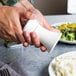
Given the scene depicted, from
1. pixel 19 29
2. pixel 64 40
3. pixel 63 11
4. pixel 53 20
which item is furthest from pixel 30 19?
pixel 63 11

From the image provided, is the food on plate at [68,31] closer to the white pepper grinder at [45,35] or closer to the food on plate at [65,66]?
the food on plate at [65,66]

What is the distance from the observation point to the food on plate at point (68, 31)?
0.97 metres

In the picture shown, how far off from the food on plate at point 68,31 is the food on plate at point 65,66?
202mm

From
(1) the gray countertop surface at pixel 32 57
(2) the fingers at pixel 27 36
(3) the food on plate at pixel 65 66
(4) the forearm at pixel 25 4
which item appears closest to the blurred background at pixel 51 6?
(4) the forearm at pixel 25 4

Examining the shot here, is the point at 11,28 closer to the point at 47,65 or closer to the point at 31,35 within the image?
the point at 31,35

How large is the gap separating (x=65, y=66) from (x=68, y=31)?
32cm

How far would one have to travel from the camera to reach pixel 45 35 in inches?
24.5

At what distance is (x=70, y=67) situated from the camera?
707 millimetres

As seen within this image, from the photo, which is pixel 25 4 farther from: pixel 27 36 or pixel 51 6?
pixel 51 6

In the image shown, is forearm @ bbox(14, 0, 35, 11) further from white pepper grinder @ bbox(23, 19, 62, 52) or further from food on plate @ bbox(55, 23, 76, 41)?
white pepper grinder @ bbox(23, 19, 62, 52)

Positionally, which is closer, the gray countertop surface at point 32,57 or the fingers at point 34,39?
the fingers at point 34,39

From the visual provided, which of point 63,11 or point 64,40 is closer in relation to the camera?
point 64,40

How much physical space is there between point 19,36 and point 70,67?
20 centimetres

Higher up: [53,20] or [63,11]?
[53,20]
